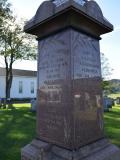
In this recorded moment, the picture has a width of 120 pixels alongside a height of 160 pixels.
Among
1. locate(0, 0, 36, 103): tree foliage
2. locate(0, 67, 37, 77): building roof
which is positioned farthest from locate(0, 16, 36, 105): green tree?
locate(0, 67, 37, 77): building roof

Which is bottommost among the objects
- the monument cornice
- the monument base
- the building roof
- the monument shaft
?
the monument base

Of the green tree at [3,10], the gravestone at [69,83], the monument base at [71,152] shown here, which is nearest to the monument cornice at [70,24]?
the gravestone at [69,83]

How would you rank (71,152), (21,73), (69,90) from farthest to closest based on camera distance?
(21,73) → (69,90) → (71,152)

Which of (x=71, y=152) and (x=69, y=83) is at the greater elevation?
(x=69, y=83)

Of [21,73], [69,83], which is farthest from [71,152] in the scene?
[21,73]

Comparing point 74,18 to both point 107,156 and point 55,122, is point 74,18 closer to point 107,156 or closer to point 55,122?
point 55,122

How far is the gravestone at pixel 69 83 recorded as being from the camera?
3.03 metres

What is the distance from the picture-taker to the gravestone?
3.03 m

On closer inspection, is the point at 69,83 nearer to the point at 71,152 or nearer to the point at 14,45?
the point at 71,152

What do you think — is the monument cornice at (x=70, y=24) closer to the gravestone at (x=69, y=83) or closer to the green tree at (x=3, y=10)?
the gravestone at (x=69, y=83)

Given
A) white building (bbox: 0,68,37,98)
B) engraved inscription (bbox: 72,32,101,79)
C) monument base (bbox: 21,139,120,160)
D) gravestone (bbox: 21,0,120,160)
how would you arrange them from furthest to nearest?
1. white building (bbox: 0,68,37,98)
2. engraved inscription (bbox: 72,32,101,79)
3. gravestone (bbox: 21,0,120,160)
4. monument base (bbox: 21,139,120,160)

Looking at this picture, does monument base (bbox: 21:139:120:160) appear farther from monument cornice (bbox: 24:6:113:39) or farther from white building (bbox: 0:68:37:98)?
white building (bbox: 0:68:37:98)

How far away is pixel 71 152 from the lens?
9.52 ft

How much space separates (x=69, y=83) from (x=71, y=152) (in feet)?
3.32
